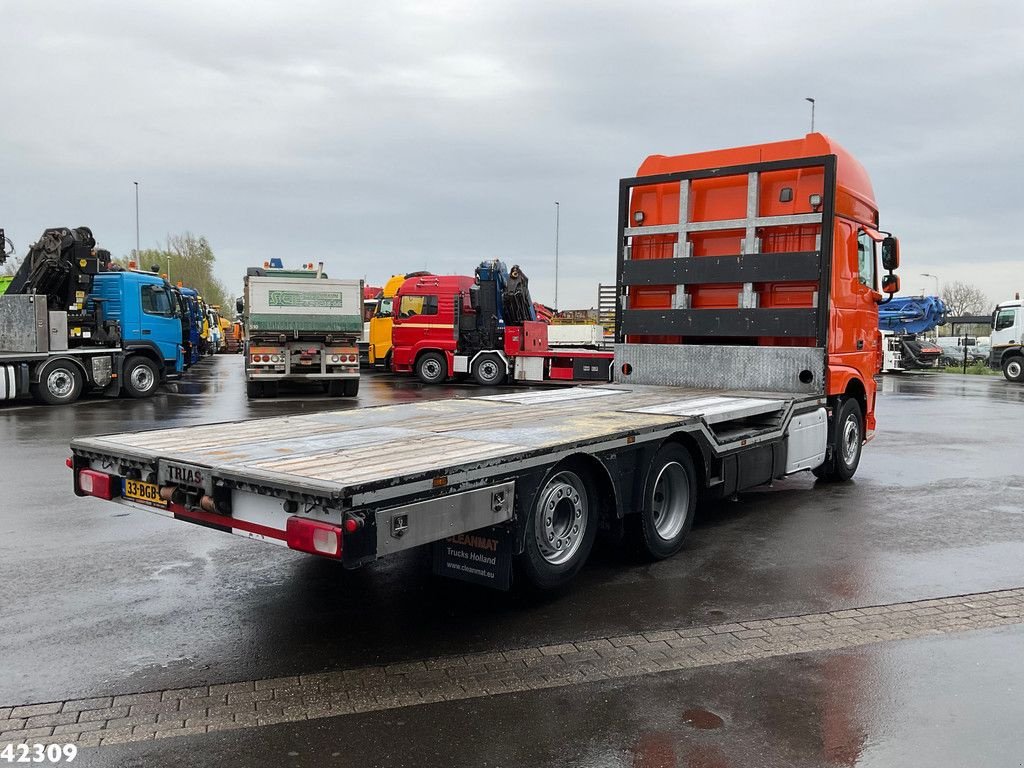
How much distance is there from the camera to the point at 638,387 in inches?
396

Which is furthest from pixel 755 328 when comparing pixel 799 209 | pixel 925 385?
→ pixel 925 385

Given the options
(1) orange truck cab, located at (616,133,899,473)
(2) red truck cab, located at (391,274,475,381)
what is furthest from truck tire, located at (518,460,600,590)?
(2) red truck cab, located at (391,274,475,381)

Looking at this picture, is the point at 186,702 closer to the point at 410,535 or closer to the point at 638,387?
the point at 410,535

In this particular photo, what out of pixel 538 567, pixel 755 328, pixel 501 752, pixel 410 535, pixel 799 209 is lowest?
pixel 501 752

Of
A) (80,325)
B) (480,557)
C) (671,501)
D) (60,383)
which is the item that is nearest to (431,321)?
(80,325)

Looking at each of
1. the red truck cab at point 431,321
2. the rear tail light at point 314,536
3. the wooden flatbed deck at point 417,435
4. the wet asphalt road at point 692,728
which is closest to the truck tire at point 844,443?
the wooden flatbed deck at point 417,435

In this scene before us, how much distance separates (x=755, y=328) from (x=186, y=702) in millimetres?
7100

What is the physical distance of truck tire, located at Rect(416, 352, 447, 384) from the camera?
2584cm

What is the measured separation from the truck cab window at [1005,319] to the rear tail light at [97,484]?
32.7 metres

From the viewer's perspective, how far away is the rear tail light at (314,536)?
401 cm

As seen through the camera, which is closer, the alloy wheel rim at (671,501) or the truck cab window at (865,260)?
the alloy wheel rim at (671,501)

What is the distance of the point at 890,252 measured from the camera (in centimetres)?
1024

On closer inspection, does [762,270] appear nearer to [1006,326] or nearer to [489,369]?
[489,369]

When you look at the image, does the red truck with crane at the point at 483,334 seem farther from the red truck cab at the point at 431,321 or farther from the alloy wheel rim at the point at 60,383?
the alloy wheel rim at the point at 60,383
